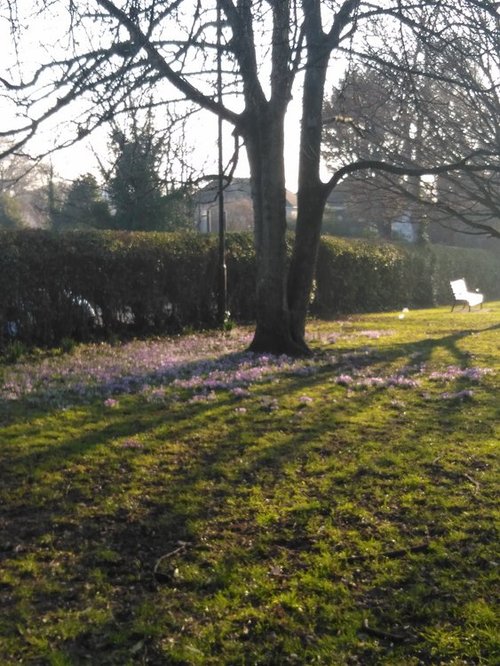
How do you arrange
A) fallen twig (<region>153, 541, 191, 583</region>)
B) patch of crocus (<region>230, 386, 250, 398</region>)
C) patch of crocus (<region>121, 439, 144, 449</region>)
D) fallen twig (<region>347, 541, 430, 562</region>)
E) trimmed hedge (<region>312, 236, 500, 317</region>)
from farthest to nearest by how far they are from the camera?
trimmed hedge (<region>312, 236, 500, 317</region>), patch of crocus (<region>230, 386, 250, 398</region>), patch of crocus (<region>121, 439, 144, 449</region>), fallen twig (<region>347, 541, 430, 562</region>), fallen twig (<region>153, 541, 191, 583</region>)

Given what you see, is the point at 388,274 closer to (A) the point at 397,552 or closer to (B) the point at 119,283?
(B) the point at 119,283

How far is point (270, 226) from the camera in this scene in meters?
12.9

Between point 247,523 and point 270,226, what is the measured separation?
8.22 m

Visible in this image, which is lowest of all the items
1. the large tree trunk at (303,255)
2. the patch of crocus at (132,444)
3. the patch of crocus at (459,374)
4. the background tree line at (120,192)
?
the patch of crocus at (459,374)

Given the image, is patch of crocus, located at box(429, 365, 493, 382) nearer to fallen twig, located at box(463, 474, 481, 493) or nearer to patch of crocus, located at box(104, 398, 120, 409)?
patch of crocus, located at box(104, 398, 120, 409)

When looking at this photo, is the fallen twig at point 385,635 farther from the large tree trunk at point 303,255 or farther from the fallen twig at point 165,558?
the large tree trunk at point 303,255

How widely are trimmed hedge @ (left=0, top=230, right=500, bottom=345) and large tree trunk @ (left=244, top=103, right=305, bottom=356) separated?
3.94 metres

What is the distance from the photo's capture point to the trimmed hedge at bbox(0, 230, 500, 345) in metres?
14.5

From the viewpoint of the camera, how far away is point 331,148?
23.1 m

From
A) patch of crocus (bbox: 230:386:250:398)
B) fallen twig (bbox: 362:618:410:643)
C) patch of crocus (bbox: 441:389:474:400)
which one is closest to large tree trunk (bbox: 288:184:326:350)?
patch of crocus (bbox: 230:386:250:398)

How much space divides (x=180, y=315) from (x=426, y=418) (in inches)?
406

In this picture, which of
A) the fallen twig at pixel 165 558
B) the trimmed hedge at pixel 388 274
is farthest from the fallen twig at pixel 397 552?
the trimmed hedge at pixel 388 274

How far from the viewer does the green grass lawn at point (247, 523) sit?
12.3 ft

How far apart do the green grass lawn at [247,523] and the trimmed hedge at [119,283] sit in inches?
167
